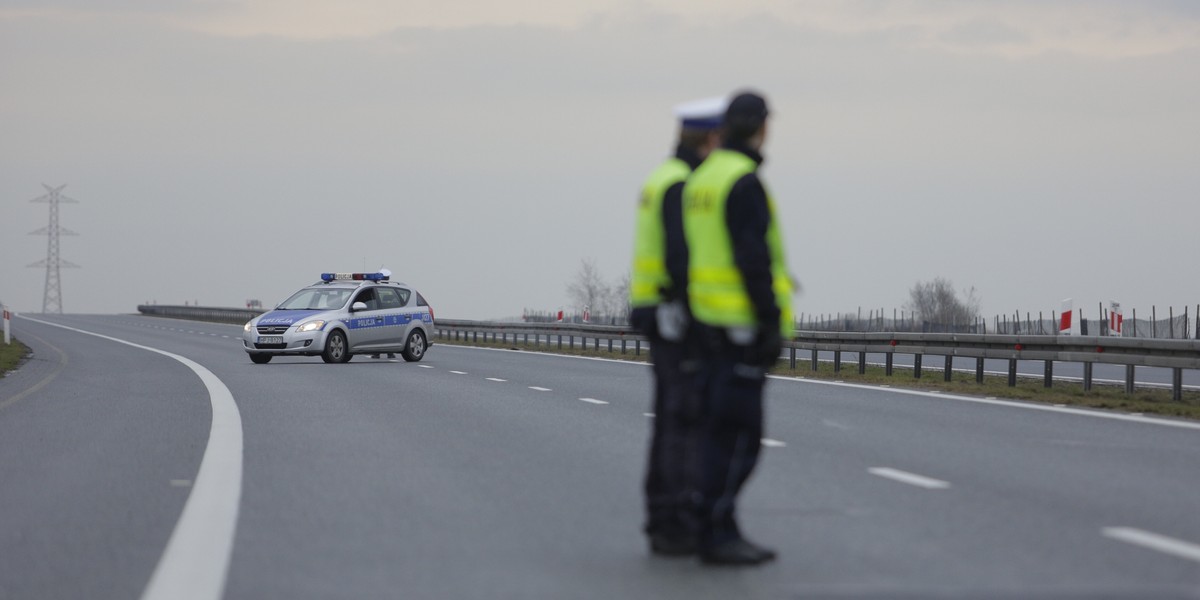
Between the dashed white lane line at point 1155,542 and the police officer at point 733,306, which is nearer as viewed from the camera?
the police officer at point 733,306

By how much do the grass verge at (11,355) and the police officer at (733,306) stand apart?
2019cm

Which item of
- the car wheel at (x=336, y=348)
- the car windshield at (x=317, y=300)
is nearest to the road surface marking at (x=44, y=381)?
the car windshield at (x=317, y=300)

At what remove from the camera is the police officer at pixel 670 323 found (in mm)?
6617

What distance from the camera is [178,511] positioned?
27.3 feet

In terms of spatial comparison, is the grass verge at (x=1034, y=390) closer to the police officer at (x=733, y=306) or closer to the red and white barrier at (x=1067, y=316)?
the red and white barrier at (x=1067, y=316)

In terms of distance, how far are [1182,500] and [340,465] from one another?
206 inches

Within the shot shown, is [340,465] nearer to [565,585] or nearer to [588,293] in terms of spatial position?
[565,585]

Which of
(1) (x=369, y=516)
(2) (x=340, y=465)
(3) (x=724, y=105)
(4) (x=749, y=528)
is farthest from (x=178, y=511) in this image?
(3) (x=724, y=105)

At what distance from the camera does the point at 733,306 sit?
20.5 ft

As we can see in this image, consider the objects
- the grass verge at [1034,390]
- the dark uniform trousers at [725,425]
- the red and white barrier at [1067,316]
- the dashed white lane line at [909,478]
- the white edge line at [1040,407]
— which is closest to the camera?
the dark uniform trousers at [725,425]

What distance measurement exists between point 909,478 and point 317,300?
2184 centimetres

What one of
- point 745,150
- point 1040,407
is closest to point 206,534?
point 745,150

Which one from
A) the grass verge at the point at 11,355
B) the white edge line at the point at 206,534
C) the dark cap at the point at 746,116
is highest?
the dark cap at the point at 746,116

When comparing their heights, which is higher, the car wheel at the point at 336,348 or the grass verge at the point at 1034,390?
the car wheel at the point at 336,348
